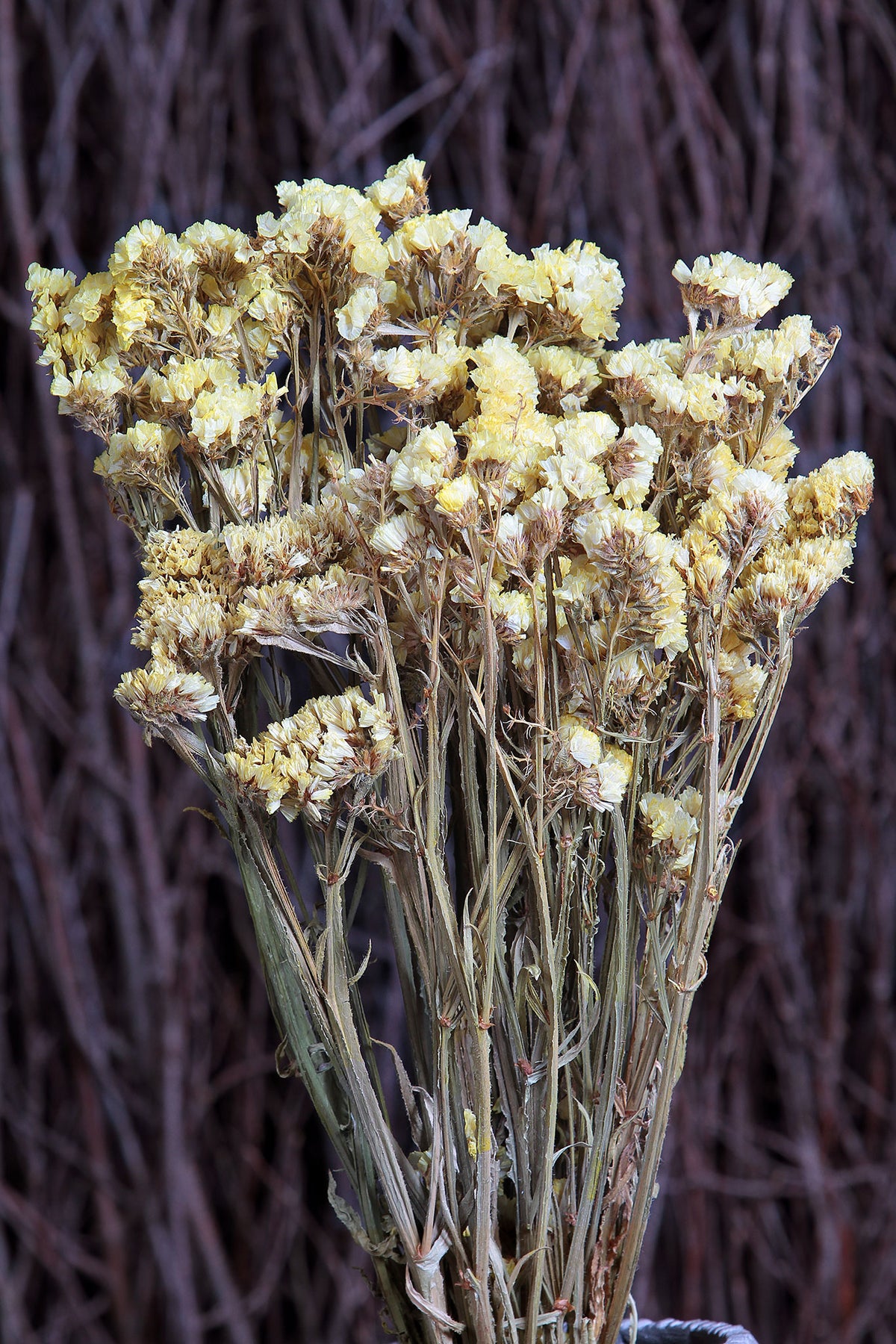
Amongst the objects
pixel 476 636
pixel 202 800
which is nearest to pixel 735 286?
pixel 476 636

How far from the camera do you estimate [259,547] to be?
36cm

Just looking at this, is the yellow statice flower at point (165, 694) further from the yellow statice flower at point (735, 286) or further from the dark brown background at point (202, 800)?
the dark brown background at point (202, 800)

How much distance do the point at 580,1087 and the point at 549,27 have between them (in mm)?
889

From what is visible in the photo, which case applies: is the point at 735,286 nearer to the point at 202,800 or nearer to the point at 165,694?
the point at 165,694

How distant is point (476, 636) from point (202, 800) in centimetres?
63

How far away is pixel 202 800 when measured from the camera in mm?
961

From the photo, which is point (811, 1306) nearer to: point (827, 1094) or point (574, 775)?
point (827, 1094)

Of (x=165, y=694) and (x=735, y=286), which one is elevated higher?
(x=735, y=286)

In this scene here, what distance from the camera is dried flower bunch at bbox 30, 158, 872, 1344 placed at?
0.36 m

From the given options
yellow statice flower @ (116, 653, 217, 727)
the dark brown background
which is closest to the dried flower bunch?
yellow statice flower @ (116, 653, 217, 727)

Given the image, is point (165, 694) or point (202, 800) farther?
point (202, 800)

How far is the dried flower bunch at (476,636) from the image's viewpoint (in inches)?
14.0

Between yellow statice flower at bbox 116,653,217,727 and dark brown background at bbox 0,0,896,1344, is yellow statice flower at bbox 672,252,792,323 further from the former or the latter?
dark brown background at bbox 0,0,896,1344

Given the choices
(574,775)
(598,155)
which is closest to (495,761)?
(574,775)
